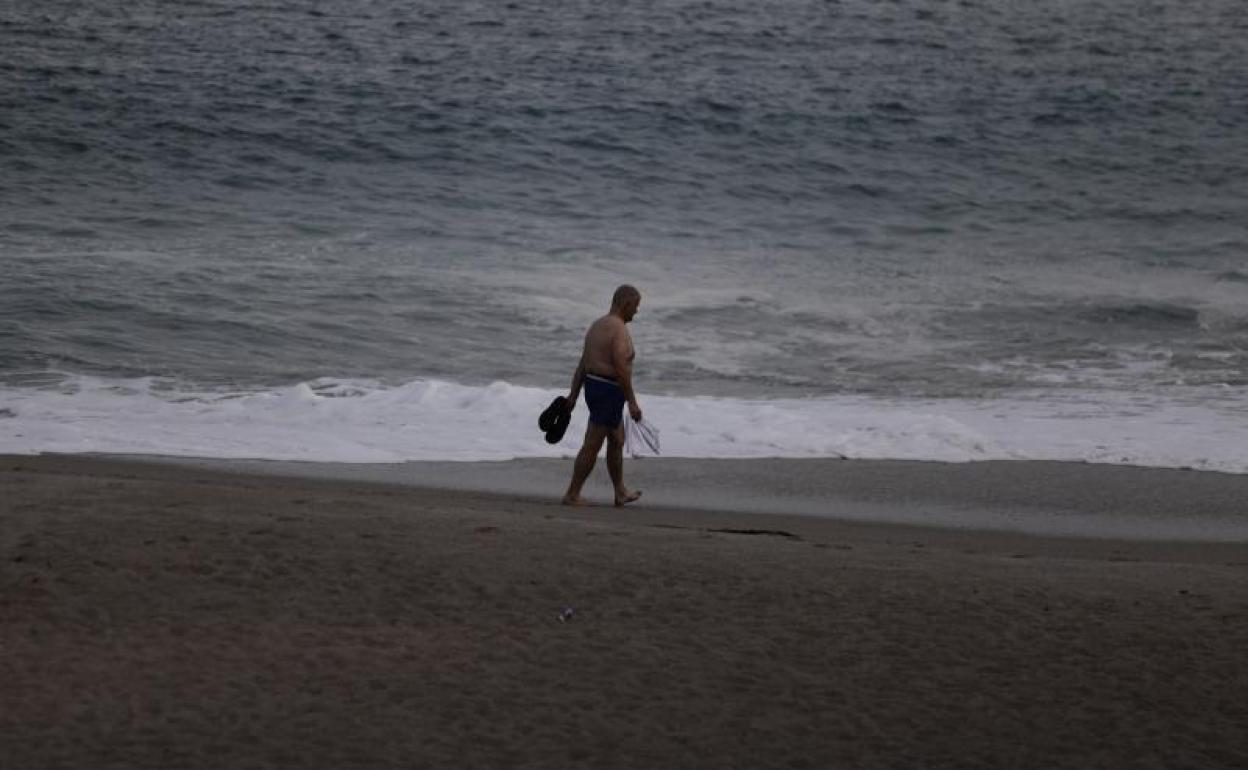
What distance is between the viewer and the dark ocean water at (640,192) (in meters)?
16.0

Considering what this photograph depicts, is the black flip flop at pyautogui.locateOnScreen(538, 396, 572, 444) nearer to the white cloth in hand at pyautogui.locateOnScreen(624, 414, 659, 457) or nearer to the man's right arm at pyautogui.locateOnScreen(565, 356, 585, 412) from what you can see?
the man's right arm at pyautogui.locateOnScreen(565, 356, 585, 412)

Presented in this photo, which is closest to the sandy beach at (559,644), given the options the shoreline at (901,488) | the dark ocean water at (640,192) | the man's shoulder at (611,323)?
the shoreline at (901,488)

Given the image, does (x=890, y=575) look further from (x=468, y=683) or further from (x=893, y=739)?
(x=468, y=683)

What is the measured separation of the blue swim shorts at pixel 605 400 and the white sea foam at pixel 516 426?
6.00 feet

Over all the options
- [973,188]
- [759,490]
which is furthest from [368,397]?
[973,188]

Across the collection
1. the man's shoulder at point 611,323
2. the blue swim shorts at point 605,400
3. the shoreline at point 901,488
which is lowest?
the shoreline at point 901,488

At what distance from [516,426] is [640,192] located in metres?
13.6

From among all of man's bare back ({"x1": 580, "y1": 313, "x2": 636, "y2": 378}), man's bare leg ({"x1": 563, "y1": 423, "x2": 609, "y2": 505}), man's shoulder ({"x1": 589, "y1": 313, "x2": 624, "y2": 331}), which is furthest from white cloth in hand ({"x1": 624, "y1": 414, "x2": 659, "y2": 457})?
man's shoulder ({"x1": 589, "y1": 313, "x2": 624, "y2": 331})

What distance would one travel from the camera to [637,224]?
2350 cm

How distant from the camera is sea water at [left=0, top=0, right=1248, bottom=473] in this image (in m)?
13.0

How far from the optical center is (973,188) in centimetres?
2747

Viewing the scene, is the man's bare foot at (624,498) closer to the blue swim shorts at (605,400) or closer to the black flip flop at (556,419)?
the blue swim shorts at (605,400)

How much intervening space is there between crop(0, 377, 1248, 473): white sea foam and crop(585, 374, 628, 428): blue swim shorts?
1.83m

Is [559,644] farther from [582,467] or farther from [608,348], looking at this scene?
[608,348]
